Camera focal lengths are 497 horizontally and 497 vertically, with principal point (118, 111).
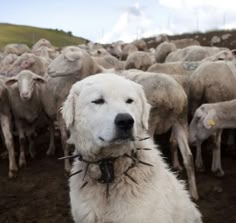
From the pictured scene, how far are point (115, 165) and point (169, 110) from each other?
11.2 ft

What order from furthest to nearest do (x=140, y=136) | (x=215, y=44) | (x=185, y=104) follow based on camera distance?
(x=215, y=44), (x=185, y=104), (x=140, y=136)

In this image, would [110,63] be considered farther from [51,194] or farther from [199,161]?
[51,194]

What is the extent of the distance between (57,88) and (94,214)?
5.10m

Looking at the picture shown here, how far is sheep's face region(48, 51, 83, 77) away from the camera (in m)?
8.47

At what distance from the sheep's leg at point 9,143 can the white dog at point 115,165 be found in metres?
4.68

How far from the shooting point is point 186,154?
6.99 meters

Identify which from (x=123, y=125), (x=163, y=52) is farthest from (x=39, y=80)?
(x=163, y=52)

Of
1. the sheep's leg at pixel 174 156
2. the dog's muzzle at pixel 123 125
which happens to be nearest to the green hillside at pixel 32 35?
the sheep's leg at pixel 174 156

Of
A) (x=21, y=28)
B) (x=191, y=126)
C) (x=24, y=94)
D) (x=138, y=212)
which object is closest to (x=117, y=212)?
(x=138, y=212)

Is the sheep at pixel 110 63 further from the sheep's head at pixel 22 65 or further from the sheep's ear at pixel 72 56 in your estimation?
the sheep's ear at pixel 72 56

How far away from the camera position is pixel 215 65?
8.36m

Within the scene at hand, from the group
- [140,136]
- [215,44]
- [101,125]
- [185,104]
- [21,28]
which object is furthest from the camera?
[21,28]

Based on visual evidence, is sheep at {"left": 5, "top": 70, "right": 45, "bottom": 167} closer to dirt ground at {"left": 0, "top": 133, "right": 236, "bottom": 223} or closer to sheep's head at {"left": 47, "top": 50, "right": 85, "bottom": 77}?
sheep's head at {"left": 47, "top": 50, "right": 85, "bottom": 77}

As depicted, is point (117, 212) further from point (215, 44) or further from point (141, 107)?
point (215, 44)
